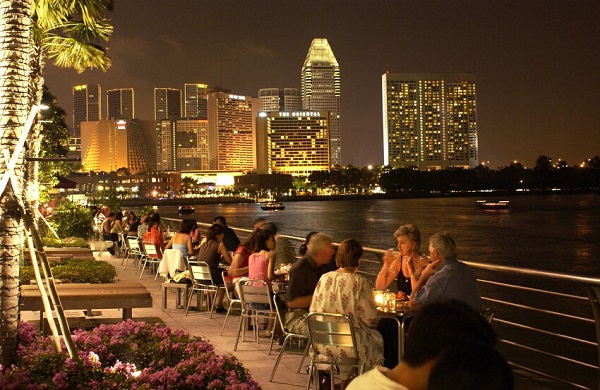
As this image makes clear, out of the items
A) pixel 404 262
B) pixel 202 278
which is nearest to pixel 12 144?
pixel 404 262

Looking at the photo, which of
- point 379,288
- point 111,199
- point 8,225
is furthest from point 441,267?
point 111,199

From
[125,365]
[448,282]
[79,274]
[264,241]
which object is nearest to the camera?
[125,365]

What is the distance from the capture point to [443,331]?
2.05 meters

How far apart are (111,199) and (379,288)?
1129 inches

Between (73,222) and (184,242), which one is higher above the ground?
(184,242)

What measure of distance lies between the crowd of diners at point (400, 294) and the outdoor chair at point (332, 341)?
0.14 feet

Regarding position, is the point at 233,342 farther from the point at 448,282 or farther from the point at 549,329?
the point at 549,329

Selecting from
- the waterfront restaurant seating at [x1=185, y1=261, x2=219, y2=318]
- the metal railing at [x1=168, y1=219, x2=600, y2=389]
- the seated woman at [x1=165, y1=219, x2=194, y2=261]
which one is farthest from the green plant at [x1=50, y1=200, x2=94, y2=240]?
the waterfront restaurant seating at [x1=185, y1=261, x2=219, y2=318]

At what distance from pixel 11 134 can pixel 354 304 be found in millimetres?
2952

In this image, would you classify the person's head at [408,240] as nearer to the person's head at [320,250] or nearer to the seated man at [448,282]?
the person's head at [320,250]

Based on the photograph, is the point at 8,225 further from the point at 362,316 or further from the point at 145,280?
the point at 145,280

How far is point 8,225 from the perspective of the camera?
16.5 feet

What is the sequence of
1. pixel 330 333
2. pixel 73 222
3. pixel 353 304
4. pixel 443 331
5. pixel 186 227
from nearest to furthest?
pixel 443 331 < pixel 330 333 < pixel 353 304 < pixel 186 227 < pixel 73 222

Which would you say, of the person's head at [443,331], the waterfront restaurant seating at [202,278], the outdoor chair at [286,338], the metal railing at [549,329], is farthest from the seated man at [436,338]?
the waterfront restaurant seating at [202,278]
